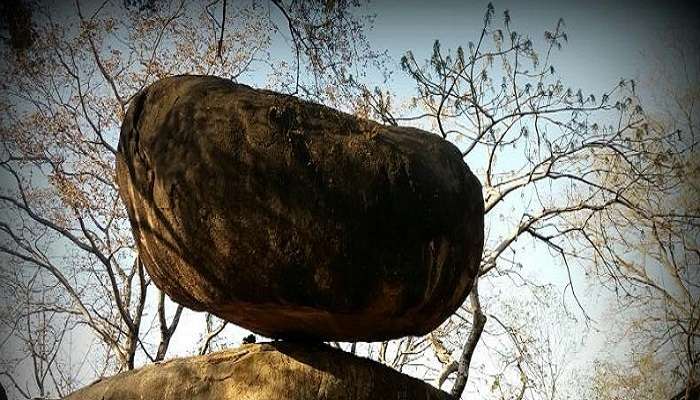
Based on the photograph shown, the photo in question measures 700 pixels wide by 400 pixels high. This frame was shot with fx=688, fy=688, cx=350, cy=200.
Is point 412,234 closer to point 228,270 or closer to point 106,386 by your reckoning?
point 228,270

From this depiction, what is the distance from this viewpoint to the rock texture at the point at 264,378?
4793 mm

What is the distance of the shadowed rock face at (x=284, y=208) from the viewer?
15.0 ft

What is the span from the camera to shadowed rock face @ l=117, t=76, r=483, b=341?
4566mm

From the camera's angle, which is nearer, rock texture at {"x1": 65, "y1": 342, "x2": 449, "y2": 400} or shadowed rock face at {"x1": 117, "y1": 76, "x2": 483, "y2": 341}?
shadowed rock face at {"x1": 117, "y1": 76, "x2": 483, "y2": 341}

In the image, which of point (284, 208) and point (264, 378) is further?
point (264, 378)

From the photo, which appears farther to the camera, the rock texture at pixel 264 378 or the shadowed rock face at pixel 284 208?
the rock texture at pixel 264 378

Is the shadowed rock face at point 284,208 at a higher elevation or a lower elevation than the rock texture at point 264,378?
higher

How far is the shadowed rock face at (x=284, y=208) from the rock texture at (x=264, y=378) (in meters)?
0.25

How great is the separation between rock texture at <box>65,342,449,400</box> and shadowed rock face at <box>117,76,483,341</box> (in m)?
0.25

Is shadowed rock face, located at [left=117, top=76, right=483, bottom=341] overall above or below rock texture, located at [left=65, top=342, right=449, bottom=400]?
above

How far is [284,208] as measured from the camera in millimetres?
4539

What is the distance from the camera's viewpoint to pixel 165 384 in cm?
491

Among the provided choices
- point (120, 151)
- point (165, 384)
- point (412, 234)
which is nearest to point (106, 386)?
point (165, 384)

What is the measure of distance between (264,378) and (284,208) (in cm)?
124
